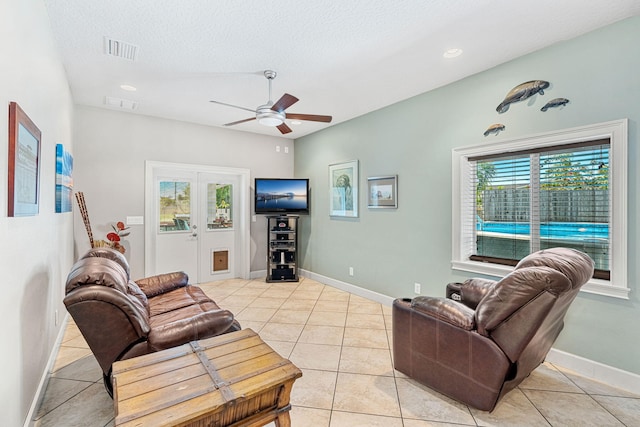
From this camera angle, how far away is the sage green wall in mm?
2287

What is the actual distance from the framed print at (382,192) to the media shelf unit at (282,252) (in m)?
1.63

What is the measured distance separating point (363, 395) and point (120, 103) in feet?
14.8

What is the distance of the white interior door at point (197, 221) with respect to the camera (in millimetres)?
4797

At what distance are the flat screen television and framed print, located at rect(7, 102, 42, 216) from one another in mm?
3550

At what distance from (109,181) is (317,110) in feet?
10.4

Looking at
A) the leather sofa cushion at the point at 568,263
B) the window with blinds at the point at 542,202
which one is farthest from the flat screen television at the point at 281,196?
the leather sofa cushion at the point at 568,263

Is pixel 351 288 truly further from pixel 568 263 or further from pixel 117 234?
pixel 117 234

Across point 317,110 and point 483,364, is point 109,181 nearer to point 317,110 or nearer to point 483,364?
point 317,110

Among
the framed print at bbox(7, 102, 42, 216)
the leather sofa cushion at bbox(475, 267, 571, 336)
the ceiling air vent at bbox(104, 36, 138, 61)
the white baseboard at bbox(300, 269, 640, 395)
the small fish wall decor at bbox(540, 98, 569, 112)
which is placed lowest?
the white baseboard at bbox(300, 269, 640, 395)

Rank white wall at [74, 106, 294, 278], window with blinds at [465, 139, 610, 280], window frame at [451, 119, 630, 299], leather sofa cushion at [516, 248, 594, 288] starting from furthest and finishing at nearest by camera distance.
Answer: white wall at [74, 106, 294, 278] < window with blinds at [465, 139, 610, 280] < window frame at [451, 119, 630, 299] < leather sofa cushion at [516, 248, 594, 288]

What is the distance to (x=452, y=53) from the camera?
2.74 meters

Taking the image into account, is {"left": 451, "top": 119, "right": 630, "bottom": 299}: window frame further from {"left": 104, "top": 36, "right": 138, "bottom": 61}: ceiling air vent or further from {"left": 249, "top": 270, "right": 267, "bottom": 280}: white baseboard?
{"left": 249, "top": 270, "right": 267, "bottom": 280}: white baseboard

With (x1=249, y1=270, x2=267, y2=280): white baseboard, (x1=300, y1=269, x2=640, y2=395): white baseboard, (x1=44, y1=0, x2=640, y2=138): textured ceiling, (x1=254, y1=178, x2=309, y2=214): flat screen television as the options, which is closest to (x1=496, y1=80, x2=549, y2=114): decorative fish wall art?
(x1=44, y1=0, x2=640, y2=138): textured ceiling

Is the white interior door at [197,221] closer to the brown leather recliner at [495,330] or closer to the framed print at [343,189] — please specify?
the framed print at [343,189]
